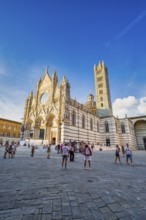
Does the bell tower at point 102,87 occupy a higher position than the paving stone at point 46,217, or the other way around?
the bell tower at point 102,87

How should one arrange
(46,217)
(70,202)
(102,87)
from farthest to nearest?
(102,87) → (70,202) → (46,217)

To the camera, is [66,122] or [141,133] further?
[141,133]

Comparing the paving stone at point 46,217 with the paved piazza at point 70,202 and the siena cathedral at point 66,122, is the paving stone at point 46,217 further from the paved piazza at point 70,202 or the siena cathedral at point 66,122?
the siena cathedral at point 66,122

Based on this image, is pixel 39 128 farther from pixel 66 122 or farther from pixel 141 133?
pixel 141 133

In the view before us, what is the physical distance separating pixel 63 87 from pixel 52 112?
638 cm

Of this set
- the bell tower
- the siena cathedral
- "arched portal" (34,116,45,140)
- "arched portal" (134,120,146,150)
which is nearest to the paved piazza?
the siena cathedral

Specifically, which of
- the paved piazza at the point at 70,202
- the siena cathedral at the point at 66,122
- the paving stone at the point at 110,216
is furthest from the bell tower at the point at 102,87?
the paving stone at the point at 110,216

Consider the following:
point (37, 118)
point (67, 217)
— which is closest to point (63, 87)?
point (37, 118)

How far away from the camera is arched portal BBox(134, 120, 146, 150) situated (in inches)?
1589

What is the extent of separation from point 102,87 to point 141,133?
23.7 meters

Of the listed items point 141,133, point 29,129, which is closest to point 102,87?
point 141,133

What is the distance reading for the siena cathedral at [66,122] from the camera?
25.4m

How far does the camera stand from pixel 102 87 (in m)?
51.1

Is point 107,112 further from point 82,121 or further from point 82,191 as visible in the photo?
point 82,191
